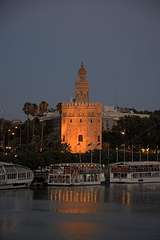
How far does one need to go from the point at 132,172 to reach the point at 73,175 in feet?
20.7

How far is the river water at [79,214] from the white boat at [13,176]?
1.85m

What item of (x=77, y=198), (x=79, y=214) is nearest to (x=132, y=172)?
(x=77, y=198)

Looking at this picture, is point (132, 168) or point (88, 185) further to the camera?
point (132, 168)

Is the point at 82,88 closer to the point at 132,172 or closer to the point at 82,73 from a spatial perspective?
the point at 82,73

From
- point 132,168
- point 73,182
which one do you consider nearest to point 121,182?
point 132,168

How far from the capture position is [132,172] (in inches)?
2311

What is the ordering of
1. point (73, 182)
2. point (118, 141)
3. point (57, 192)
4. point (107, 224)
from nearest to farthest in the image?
point (107, 224), point (57, 192), point (73, 182), point (118, 141)

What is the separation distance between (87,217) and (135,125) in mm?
47215

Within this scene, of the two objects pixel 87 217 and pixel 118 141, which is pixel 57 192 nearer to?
pixel 87 217

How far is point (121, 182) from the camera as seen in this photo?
58125mm

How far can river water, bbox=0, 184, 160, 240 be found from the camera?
2770 cm

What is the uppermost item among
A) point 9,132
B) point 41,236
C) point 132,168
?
point 9,132

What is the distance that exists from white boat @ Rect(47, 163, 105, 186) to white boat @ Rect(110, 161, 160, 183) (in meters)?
2.45

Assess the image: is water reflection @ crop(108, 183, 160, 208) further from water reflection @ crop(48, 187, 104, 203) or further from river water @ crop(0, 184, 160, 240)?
water reflection @ crop(48, 187, 104, 203)
